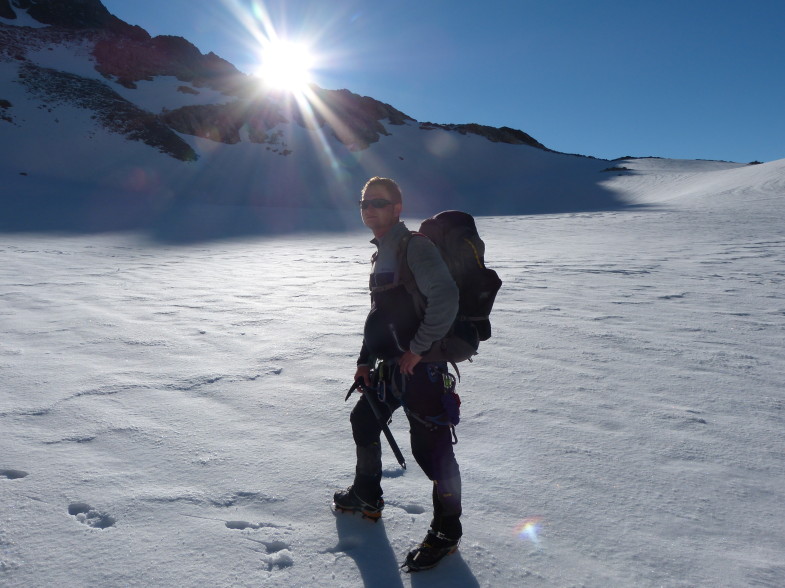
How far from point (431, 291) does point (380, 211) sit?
0.46 meters

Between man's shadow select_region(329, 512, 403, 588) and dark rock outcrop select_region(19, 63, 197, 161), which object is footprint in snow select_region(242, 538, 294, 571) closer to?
man's shadow select_region(329, 512, 403, 588)

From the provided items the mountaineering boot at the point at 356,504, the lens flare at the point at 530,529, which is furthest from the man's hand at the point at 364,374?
the lens flare at the point at 530,529

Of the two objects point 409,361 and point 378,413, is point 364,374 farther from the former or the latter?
point 409,361

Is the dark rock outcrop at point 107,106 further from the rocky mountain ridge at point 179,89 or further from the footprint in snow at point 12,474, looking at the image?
the footprint in snow at point 12,474

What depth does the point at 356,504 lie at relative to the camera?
238 centimetres

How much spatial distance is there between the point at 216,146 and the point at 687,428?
3965 centimetres

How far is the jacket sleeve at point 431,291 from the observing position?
184 cm

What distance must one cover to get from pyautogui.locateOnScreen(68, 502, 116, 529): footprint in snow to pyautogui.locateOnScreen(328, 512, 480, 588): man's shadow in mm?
1080

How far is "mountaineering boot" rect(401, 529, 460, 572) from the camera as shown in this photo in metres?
2.08

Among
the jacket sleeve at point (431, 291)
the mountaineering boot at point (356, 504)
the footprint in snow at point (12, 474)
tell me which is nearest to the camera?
the jacket sleeve at point (431, 291)

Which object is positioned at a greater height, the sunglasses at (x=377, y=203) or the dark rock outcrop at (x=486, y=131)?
the dark rock outcrop at (x=486, y=131)

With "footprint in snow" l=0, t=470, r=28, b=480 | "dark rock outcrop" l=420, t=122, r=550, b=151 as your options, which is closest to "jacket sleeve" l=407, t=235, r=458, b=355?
"footprint in snow" l=0, t=470, r=28, b=480

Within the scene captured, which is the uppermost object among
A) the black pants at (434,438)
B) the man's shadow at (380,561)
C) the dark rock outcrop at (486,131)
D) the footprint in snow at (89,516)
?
the dark rock outcrop at (486,131)

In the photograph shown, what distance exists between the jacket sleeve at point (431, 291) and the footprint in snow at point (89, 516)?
5.60 feet
